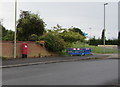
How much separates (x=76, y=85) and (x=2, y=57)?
11673 mm

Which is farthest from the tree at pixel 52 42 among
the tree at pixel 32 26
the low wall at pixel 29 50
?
the tree at pixel 32 26

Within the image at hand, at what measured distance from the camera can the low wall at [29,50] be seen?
60.6 ft

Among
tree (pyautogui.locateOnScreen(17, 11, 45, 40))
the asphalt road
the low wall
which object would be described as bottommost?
the asphalt road

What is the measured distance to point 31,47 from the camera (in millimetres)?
21109

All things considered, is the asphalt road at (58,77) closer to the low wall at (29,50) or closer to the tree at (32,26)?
the low wall at (29,50)

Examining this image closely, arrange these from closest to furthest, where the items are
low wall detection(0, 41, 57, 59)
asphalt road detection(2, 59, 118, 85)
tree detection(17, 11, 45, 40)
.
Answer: asphalt road detection(2, 59, 118, 85), low wall detection(0, 41, 57, 59), tree detection(17, 11, 45, 40)

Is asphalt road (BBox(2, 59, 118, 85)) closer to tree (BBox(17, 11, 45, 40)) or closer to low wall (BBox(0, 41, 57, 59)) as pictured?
low wall (BBox(0, 41, 57, 59))

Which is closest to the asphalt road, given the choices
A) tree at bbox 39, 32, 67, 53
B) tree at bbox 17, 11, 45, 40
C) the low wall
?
the low wall

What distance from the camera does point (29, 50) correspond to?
819 inches

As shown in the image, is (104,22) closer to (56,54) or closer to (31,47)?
(56,54)

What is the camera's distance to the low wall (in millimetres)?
18484

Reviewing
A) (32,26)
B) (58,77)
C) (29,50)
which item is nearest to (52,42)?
(29,50)

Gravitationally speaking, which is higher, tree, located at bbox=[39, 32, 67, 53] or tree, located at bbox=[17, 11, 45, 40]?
tree, located at bbox=[17, 11, 45, 40]

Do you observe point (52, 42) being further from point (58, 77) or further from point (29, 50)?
point (58, 77)
